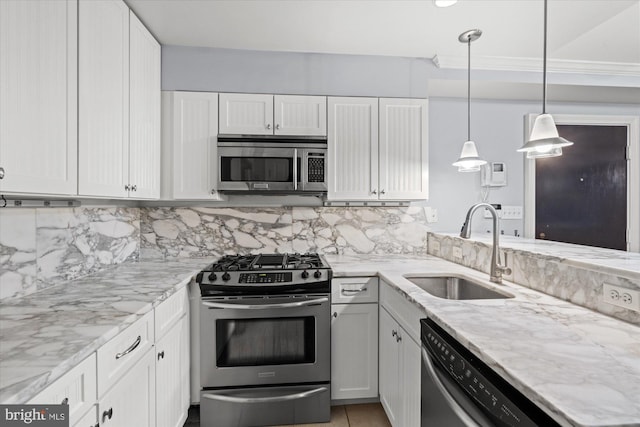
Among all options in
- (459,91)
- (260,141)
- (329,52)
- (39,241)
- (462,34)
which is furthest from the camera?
(459,91)

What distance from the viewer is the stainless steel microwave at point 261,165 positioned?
239 centimetres

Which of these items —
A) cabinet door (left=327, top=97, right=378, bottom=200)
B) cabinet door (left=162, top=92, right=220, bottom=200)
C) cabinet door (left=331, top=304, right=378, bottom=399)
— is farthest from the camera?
cabinet door (left=327, top=97, right=378, bottom=200)

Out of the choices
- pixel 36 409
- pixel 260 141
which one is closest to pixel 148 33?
pixel 260 141

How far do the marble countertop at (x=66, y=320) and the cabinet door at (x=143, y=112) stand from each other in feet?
1.83

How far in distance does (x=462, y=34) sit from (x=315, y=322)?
2075 mm

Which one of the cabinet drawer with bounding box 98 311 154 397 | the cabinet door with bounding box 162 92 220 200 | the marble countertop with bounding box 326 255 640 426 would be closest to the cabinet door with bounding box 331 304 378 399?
the marble countertop with bounding box 326 255 640 426

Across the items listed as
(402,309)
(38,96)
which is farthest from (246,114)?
(402,309)

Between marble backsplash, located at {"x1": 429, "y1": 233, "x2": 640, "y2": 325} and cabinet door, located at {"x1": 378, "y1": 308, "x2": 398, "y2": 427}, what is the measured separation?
0.70 m

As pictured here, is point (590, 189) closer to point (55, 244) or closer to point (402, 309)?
point (402, 309)

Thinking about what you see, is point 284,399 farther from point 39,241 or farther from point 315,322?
point 39,241

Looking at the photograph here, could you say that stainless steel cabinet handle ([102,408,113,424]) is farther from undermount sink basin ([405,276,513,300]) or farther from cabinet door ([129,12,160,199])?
undermount sink basin ([405,276,513,300])

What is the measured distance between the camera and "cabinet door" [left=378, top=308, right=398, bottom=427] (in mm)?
1812

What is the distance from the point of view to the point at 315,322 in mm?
2105

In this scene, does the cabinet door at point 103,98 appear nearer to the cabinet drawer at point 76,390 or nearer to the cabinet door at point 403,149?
the cabinet drawer at point 76,390
